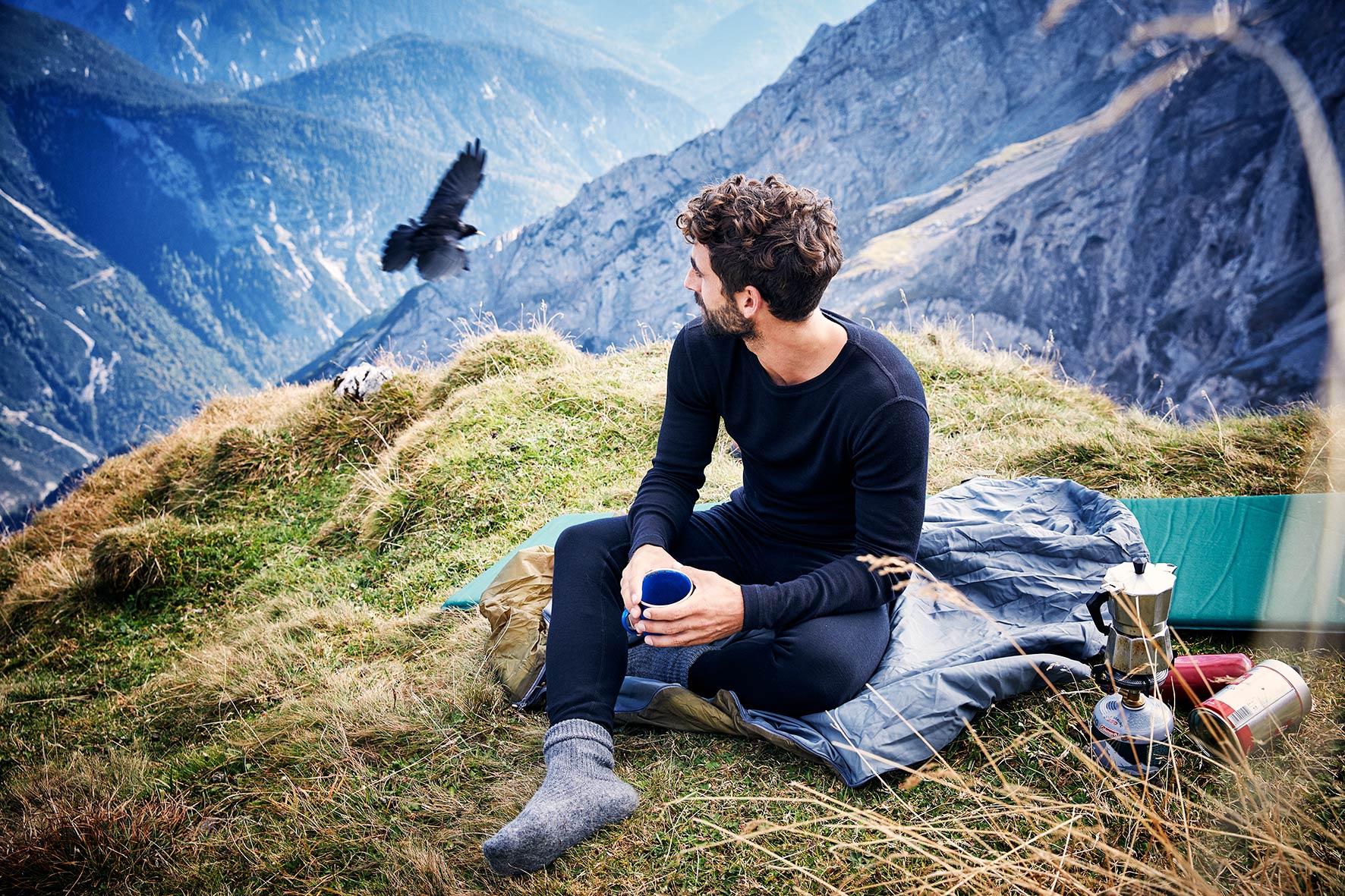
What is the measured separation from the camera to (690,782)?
2.11m

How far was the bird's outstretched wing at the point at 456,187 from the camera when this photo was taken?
6.72 m

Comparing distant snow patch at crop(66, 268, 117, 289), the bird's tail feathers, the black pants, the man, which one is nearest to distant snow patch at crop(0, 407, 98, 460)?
distant snow patch at crop(66, 268, 117, 289)

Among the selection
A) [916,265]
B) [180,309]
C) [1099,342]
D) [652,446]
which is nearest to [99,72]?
[180,309]

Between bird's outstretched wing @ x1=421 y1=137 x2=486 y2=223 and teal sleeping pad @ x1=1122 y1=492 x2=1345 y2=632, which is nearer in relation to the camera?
teal sleeping pad @ x1=1122 y1=492 x2=1345 y2=632

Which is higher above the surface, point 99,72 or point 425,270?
point 99,72

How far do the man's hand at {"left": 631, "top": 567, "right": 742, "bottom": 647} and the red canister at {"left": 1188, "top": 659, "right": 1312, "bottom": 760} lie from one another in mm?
1133

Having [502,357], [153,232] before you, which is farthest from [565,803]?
[153,232]

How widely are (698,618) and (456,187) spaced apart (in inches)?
238

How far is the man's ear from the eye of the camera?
2.13 metres

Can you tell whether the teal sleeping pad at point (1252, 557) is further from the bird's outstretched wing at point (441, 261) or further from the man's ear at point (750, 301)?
the bird's outstretched wing at point (441, 261)

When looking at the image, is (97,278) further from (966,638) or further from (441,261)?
(966,638)

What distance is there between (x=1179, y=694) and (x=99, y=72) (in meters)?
232

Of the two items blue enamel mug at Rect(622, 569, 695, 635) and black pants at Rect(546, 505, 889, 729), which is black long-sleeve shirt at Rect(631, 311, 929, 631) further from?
blue enamel mug at Rect(622, 569, 695, 635)

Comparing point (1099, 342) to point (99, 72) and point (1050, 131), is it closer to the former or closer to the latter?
point (1050, 131)
